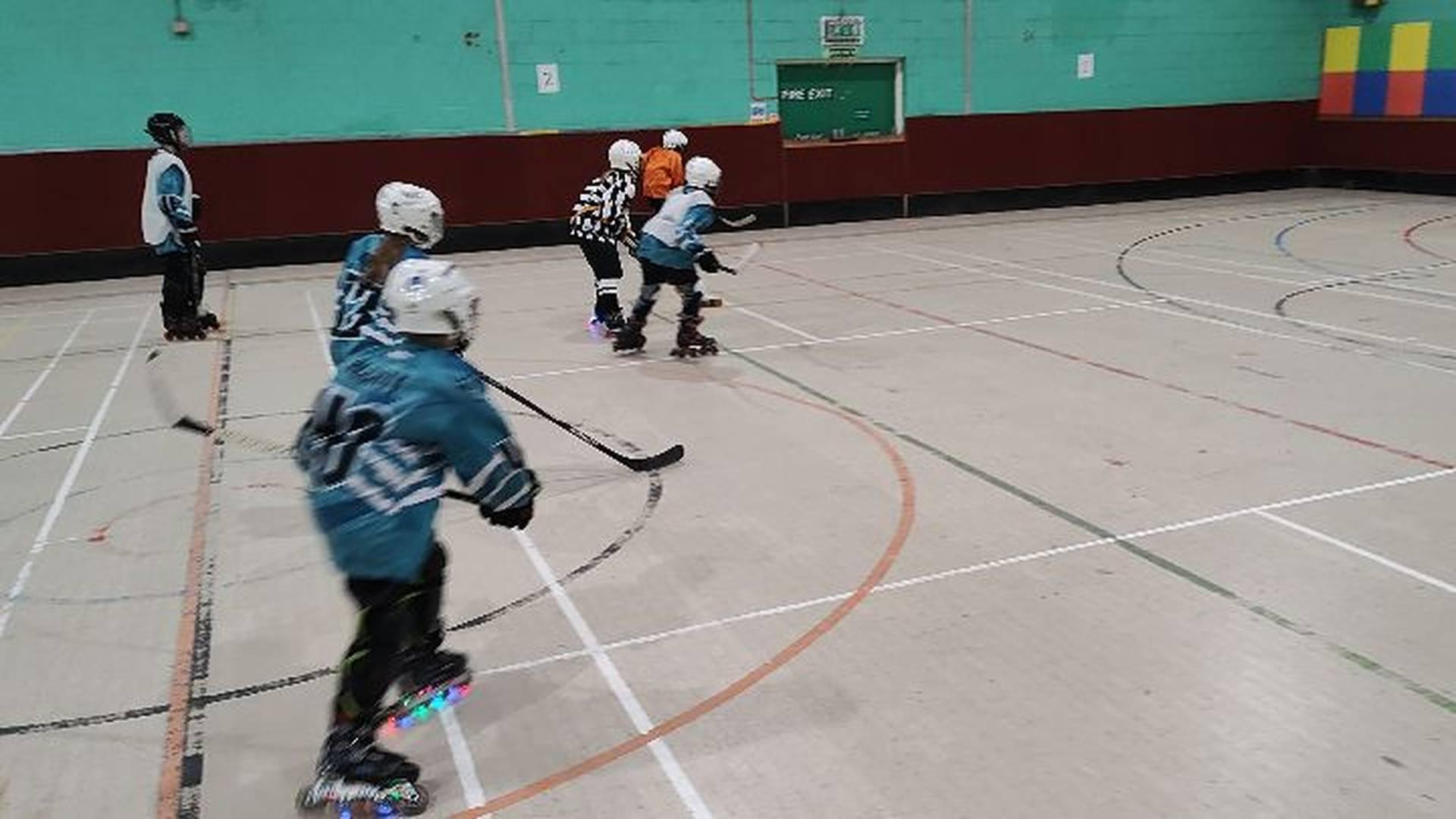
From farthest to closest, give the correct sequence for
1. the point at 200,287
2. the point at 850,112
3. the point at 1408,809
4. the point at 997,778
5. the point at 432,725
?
1. the point at 850,112
2. the point at 200,287
3. the point at 432,725
4. the point at 997,778
5. the point at 1408,809

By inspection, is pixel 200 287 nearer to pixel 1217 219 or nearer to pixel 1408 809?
pixel 1408 809

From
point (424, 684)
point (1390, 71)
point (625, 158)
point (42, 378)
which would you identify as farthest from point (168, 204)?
point (1390, 71)

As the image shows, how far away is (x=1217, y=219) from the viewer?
15477 mm

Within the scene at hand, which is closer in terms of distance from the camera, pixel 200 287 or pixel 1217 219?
pixel 200 287

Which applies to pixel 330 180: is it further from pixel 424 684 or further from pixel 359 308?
pixel 424 684

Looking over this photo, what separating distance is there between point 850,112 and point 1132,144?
5160mm

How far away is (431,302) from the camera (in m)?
2.69

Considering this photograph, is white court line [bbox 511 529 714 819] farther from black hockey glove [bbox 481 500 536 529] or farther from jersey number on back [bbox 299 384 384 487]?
jersey number on back [bbox 299 384 384 487]

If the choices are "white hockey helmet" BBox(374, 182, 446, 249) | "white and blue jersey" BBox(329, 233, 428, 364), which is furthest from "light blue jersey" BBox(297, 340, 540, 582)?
"white and blue jersey" BBox(329, 233, 428, 364)

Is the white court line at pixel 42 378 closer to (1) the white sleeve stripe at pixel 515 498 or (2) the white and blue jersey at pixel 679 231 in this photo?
(2) the white and blue jersey at pixel 679 231

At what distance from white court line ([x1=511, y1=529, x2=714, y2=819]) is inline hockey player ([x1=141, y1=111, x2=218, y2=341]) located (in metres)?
6.25

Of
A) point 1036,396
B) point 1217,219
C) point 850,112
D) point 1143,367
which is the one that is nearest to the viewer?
point 1036,396

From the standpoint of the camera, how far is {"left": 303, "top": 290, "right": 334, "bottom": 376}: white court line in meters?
8.26

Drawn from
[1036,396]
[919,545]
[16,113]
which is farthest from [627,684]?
[16,113]
